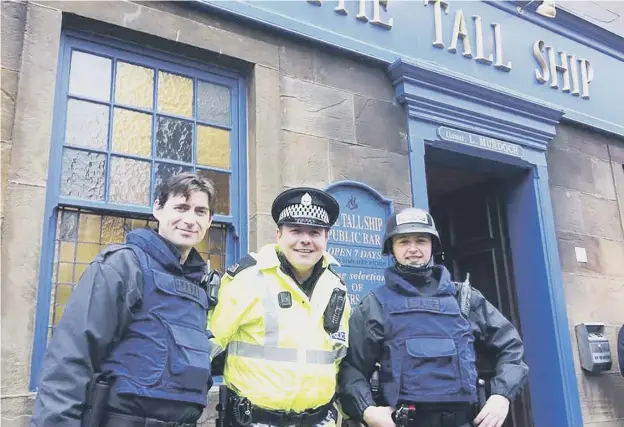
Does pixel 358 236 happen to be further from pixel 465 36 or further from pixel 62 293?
pixel 465 36

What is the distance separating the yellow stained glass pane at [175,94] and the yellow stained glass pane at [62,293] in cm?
142

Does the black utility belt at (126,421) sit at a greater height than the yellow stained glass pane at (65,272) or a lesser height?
lesser

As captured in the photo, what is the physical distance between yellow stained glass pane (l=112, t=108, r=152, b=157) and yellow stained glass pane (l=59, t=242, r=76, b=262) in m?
0.72

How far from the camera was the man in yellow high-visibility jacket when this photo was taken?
2523mm

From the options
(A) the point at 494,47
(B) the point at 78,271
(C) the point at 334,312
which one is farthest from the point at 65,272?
(A) the point at 494,47

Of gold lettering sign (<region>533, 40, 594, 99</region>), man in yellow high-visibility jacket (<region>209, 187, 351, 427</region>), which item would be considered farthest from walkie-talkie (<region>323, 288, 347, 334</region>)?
gold lettering sign (<region>533, 40, 594, 99</region>)

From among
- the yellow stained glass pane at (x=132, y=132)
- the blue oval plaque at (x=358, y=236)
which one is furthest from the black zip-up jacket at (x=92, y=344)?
the blue oval plaque at (x=358, y=236)

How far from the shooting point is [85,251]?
354 centimetres

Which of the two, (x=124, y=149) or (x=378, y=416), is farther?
(x=124, y=149)

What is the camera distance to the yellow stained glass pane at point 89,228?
3.56 m

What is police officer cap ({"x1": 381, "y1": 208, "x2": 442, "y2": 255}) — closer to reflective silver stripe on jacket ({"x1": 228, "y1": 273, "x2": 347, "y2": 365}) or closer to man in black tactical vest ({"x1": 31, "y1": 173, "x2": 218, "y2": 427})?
reflective silver stripe on jacket ({"x1": 228, "y1": 273, "x2": 347, "y2": 365})

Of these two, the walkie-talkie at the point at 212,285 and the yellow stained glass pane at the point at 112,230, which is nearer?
the walkie-talkie at the point at 212,285

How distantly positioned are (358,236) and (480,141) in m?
1.87

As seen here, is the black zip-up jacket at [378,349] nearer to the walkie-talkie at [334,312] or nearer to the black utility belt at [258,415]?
the walkie-talkie at [334,312]
